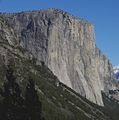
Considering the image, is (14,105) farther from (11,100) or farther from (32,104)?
(32,104)

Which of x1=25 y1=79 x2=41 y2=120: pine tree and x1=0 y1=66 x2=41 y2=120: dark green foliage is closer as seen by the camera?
x1=0 y1=66 x2=41 y2=120: dark green foliage

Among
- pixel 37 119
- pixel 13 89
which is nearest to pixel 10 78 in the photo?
pixel 13 89

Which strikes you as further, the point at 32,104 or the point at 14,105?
the point at 32,104

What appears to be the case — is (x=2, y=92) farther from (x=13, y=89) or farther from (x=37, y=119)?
(x=37, y=119)

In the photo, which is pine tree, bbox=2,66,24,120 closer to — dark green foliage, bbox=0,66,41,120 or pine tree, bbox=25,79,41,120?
dark green foliage, bbox=0,66,41,120

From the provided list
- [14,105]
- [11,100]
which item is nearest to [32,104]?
[14,105]

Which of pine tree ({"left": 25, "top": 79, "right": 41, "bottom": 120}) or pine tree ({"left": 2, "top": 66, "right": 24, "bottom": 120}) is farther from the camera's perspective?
pine tree ({"left": 25, "top": 79, "right": 41, "bottom": 120})

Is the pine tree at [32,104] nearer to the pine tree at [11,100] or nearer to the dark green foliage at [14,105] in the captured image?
the dark green foliage at [14,105]

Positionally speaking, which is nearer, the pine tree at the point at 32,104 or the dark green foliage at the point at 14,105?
the dark green foliage at the point at 14,105

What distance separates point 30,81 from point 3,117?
15.8 feet

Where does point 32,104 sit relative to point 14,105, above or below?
above

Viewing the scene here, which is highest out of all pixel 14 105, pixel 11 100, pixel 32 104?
pixel 11 100

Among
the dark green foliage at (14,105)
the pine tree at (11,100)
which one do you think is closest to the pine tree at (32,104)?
the dark green foliage at (14,105)

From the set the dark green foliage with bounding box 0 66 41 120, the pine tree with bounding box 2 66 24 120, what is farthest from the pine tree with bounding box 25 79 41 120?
the pine tree with bounding box 2 66 24 120
